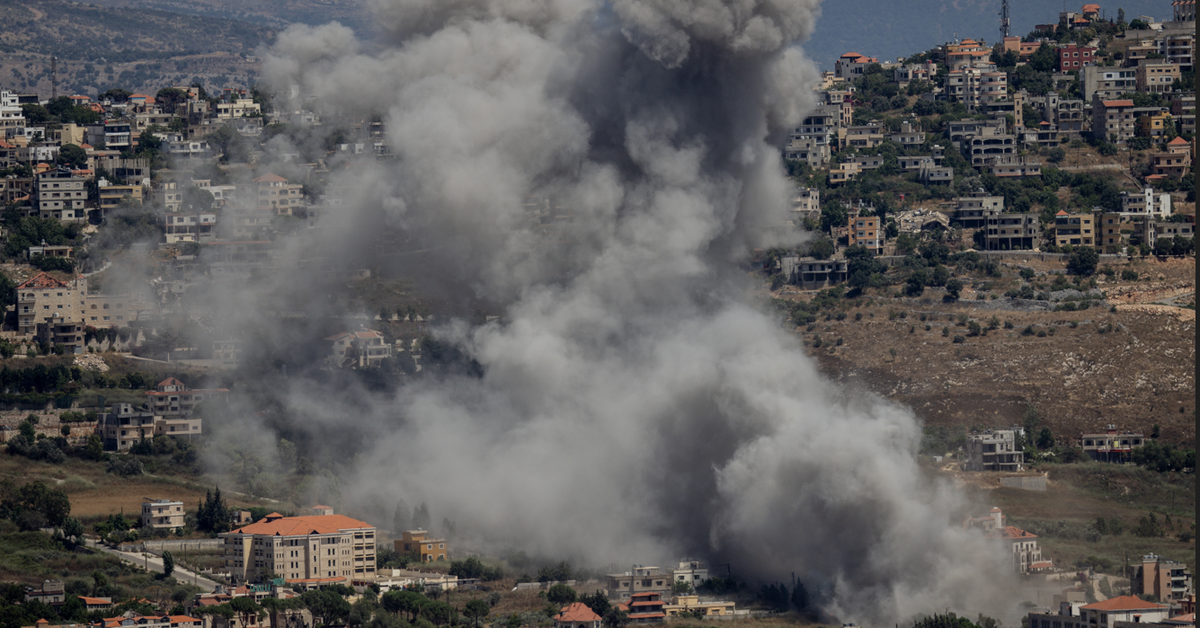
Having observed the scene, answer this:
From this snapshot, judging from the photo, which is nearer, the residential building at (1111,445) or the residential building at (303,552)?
the residential building at (303,552)

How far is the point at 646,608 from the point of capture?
44.2 meters

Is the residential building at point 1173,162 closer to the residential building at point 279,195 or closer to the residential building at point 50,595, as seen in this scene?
the residential building at point 279,195

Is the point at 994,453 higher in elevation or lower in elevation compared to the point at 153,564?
higher

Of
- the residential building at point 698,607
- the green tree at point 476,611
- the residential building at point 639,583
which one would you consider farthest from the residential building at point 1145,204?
the green tree at point 476,611

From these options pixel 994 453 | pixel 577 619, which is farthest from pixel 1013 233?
pixel 577 619

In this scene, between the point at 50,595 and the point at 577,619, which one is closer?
the point at 577,619

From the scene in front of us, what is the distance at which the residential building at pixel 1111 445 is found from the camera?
2208 inches

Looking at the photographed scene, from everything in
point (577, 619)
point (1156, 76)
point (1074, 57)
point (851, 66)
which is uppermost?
point (851, 66)

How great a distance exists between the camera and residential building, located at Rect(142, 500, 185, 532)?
172ft

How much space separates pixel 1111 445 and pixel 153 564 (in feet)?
80.4

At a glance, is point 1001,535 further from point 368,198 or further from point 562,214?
point 368,198

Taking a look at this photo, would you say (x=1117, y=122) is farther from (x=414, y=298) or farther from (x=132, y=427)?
(x=132, y=427)

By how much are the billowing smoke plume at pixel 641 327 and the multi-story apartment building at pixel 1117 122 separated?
113 feet

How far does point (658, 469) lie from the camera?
4756 centimetres
